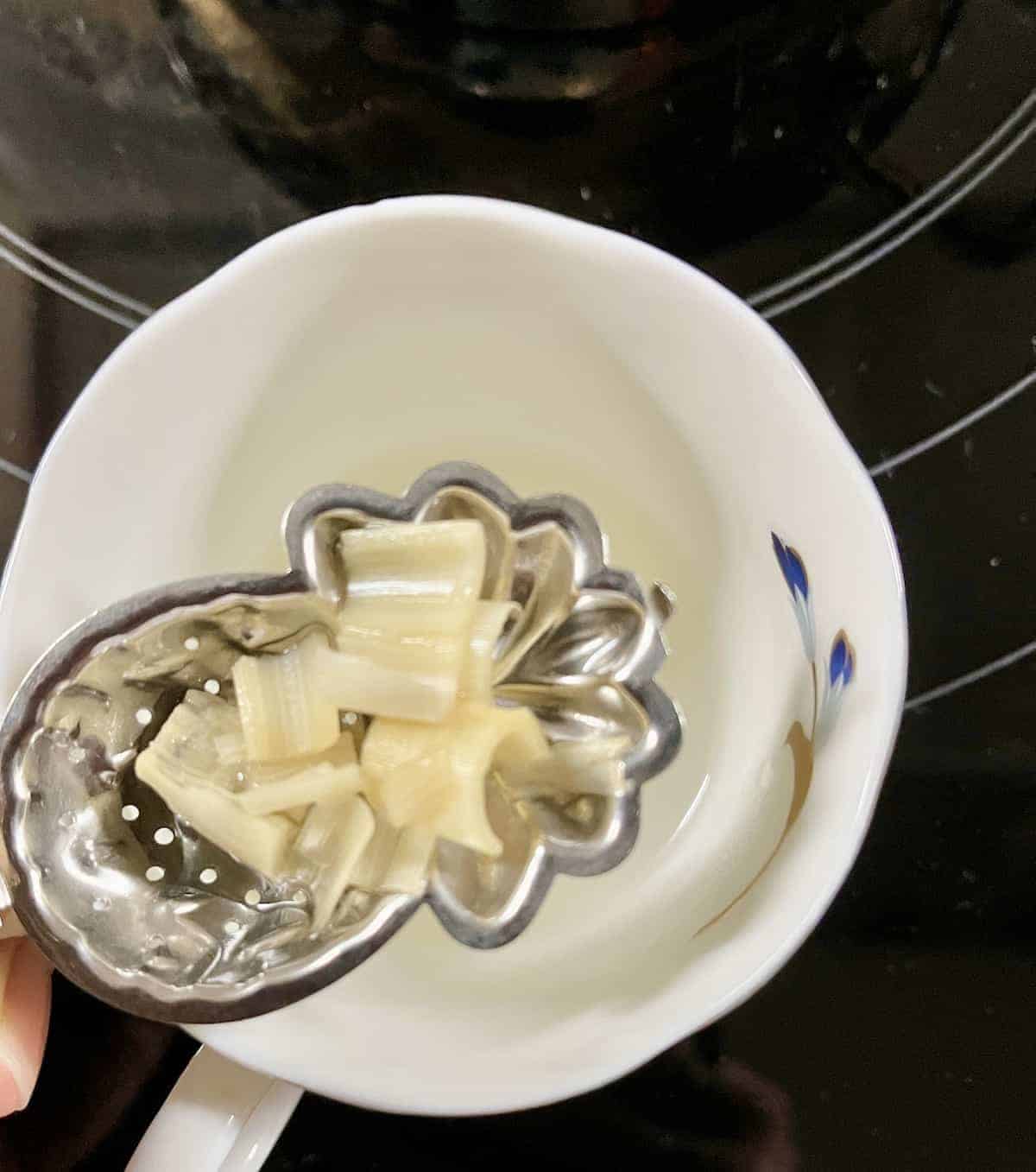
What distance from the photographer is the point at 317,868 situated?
1.67 ft

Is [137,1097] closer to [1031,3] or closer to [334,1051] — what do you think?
[334,1051]

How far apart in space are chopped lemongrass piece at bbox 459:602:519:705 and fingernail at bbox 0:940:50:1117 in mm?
222

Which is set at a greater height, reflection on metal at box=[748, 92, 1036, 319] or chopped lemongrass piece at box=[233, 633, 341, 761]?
reflection on metal at box=[748, 92, 1036, 319]

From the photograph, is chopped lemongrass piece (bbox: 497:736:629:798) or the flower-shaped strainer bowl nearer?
the flower-shaped strainer bowl

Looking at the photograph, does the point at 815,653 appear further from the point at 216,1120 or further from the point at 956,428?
the point at 216,1120

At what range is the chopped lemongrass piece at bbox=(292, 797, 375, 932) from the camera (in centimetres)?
49

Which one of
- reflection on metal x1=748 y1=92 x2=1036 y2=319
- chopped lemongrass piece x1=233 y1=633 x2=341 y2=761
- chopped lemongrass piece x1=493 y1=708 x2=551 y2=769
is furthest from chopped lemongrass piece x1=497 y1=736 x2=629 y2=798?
reflection on metal x1=748 y1=92 x2=1036 y2=319

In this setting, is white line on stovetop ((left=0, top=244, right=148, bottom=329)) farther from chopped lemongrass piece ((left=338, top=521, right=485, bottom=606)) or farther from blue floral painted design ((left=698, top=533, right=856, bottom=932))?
blue floral painted design ((left=698, top=533, right=856, bottom=932))

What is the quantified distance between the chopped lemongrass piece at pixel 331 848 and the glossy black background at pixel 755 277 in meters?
0.13

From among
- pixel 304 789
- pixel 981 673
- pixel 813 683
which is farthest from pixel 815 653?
pixel 304 789

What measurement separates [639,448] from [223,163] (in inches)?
10.1

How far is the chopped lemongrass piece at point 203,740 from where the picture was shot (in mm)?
495

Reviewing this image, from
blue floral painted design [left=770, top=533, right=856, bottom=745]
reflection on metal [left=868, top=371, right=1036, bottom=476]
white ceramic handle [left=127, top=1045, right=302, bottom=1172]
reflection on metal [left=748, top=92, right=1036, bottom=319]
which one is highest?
reflection on metal [left=748, top=92, right=1036, bottom=319]

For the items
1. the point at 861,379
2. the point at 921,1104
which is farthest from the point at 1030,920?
the point at 861,379
